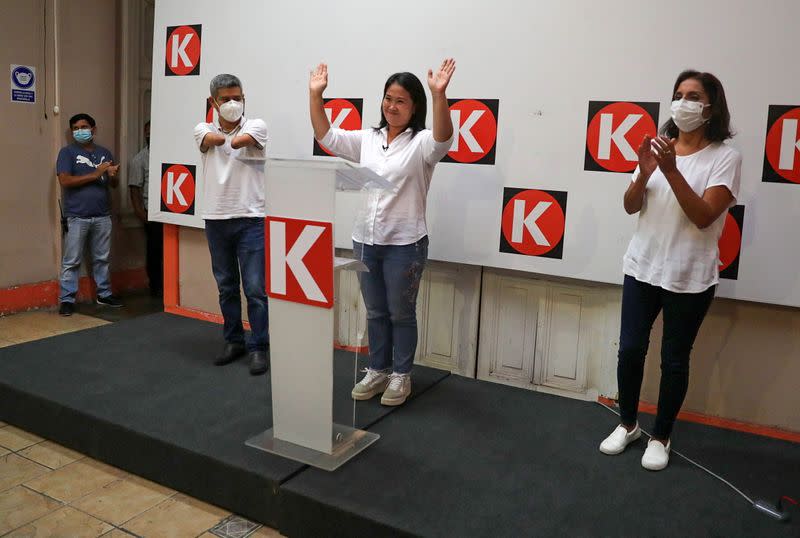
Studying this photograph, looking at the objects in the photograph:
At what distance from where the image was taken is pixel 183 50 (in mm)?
3857

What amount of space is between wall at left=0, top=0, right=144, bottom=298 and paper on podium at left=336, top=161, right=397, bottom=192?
3243 mm

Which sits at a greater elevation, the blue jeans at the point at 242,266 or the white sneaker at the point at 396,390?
the blue jeans at the point at 242,266

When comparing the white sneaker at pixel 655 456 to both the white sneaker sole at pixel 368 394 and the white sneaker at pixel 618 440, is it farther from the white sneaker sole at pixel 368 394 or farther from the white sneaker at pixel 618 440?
the white sneaker sole at pixel 368 394

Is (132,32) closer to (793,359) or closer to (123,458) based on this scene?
(123,458)

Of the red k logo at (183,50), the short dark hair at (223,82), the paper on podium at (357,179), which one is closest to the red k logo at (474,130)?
the paper on podium at (357,179)

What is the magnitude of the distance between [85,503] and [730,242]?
2533 mm

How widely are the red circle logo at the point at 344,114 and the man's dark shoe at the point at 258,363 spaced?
1037mm

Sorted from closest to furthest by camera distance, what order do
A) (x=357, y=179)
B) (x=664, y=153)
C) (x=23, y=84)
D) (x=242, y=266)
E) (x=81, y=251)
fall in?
(x=664, y=153), (x=357, y=179), (x=242, y=266), (x=23, y=84), (x=81, y=251)

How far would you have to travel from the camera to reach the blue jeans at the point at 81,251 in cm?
470

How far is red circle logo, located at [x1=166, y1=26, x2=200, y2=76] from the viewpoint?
12.5 feet

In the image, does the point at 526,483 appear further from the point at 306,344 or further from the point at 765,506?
the point at 306,344

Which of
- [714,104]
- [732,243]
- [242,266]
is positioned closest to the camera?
[714,104]

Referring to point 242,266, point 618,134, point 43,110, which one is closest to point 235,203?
point 242,266

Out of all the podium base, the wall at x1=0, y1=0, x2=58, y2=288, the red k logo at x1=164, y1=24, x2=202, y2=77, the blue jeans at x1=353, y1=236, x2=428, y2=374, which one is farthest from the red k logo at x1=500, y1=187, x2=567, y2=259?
the wall at x1=0, y1=0, x2=58, y2=288
